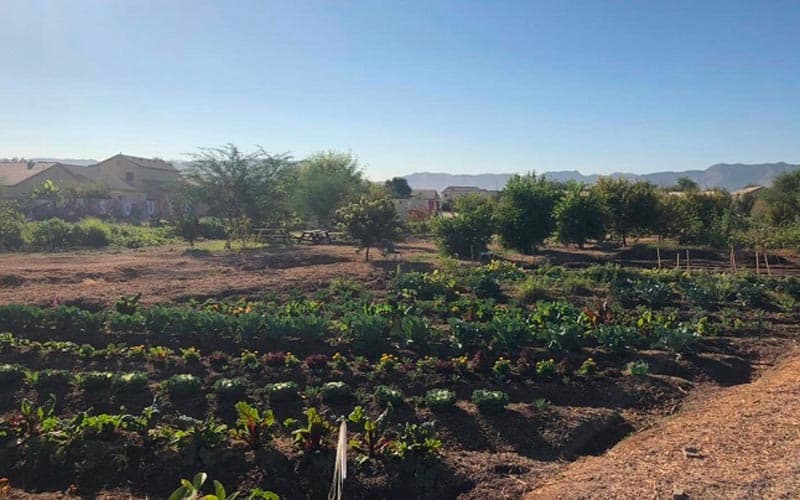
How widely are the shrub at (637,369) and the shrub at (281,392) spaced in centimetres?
452

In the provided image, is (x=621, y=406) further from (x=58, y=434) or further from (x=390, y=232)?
(x=390, y=232)

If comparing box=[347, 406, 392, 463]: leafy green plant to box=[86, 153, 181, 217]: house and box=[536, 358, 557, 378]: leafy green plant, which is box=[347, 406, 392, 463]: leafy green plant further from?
box=[86, 153, 181, 217]: house

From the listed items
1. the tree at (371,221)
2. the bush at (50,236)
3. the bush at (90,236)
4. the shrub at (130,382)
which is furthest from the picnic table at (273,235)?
the shrub at (130,382)

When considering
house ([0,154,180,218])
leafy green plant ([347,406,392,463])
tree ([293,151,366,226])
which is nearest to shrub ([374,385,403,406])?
leafy green plant ([347,406,392,463])

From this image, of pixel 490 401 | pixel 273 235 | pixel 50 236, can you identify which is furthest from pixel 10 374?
pixel 273 235

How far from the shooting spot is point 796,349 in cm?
949

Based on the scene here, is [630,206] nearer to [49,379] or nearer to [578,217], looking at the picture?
[578,217]

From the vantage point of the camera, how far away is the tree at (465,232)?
67.8 ft

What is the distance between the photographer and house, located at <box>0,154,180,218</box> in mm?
47562

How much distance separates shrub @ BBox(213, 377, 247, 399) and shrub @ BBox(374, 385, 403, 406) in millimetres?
1653

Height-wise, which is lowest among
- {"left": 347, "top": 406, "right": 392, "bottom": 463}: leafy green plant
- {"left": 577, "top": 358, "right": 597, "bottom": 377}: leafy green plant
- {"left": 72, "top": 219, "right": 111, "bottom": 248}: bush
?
{"left": 577, "top": 358, "right": 597, "bottom": 377}: leafy green plant

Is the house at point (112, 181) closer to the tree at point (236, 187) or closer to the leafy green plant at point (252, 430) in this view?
the tree at point (236, 187)

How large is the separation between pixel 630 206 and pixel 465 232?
7753 mm

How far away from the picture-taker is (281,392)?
6.98 metres
